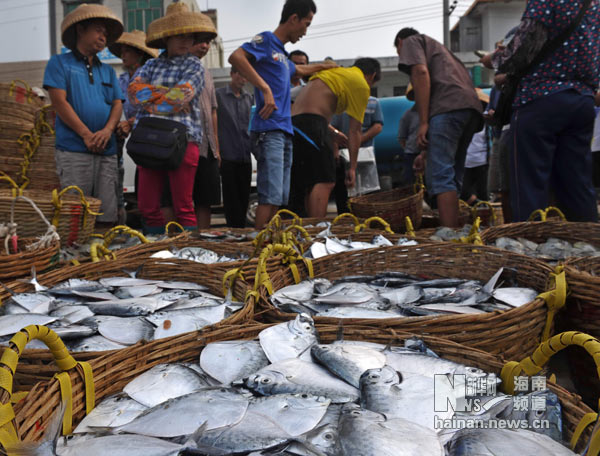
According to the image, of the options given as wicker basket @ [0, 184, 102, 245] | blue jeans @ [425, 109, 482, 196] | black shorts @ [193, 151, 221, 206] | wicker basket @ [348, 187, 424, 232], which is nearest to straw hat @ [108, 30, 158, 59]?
black shorts @ [193, 151, 221, 206]

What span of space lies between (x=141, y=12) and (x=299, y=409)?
18.8 m

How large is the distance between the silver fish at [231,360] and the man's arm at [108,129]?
2976mm

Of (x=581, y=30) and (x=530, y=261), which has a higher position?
(x=581, y=30)

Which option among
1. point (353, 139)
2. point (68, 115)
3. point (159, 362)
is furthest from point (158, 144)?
point (159, 362)

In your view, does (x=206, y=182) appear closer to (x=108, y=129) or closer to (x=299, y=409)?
(x=108, y=129)

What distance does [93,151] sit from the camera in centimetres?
388

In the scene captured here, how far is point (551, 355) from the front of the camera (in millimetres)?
1150

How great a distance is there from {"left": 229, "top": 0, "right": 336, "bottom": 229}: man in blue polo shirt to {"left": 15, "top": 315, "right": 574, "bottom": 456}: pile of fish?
8.91ft

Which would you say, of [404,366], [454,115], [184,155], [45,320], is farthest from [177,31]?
[404,366]

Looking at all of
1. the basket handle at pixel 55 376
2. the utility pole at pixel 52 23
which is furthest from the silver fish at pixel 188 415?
the utility pole at pixel 52 23

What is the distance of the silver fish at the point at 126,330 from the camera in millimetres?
1560

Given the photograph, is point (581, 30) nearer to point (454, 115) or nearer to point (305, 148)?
point (454, 115)

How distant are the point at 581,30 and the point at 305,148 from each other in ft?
7.49

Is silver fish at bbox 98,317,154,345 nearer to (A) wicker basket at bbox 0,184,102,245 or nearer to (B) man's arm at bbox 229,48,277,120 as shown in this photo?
(A) wicker basket at bbox 0,184,102,245
